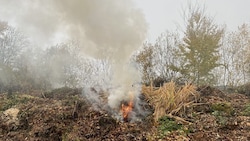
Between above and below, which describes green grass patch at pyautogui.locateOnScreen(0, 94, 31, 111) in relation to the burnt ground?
above

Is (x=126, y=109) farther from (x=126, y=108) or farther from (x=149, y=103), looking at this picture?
(x=149, y=103)

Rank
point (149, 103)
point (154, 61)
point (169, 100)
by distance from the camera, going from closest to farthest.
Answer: point (169, 100), point (149, 103), point (154, 61)

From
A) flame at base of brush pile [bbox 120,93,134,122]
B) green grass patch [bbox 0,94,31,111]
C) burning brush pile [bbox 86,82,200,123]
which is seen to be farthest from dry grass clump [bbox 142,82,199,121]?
green grass patch [bbox 0,94,31,111]

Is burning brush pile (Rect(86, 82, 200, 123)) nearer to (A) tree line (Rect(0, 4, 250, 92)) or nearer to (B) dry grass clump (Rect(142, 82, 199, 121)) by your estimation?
(B) dry grass clump (Rect(142, 82, 199, 121))

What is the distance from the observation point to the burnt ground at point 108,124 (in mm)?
7824

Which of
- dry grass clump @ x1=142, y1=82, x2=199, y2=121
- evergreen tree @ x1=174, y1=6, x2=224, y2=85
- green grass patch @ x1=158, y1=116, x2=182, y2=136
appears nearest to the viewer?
green grass patch @ x1=158, y1=116, x2=182, y2=136

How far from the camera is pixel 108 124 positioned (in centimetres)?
860

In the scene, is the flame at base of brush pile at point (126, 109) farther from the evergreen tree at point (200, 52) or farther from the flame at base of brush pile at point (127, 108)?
the evergreen tree at point (200, 52)

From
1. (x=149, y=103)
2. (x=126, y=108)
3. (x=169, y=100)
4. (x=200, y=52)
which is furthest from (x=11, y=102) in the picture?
(x=200, y=52)

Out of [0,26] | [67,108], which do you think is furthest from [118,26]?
[0,26]

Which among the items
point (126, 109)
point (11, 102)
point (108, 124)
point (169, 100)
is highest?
point (169, 100)

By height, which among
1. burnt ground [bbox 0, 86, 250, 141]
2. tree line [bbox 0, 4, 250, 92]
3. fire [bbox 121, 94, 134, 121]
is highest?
tree line [bbox 0, 4, 250, 92]

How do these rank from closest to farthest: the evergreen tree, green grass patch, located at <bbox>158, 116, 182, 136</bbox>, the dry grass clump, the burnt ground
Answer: the burnt ground
green grass patch, located at <bbox>158, 116, 182, 136</bbox>
the dry grass clump
the evergreen tree

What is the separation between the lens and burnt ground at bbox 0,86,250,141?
25.7 ft
